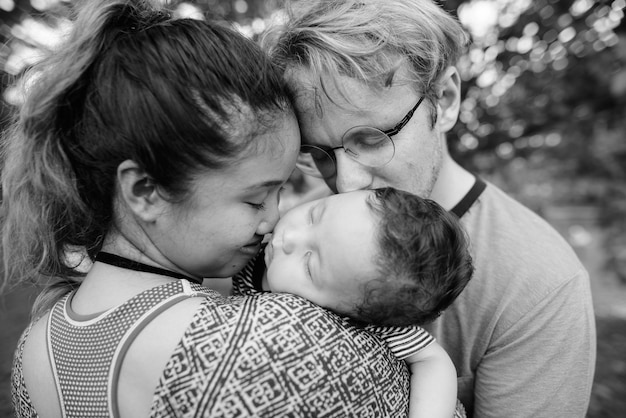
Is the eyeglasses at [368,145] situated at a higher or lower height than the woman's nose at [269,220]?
higher

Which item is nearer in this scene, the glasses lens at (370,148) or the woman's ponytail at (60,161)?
the woman's ponytail at (60,161)

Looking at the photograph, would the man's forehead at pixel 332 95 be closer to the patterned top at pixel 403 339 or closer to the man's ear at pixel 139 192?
the man's ear at pixel 139 192

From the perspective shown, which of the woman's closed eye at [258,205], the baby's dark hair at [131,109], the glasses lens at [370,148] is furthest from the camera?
the glasses lens at [370,148]

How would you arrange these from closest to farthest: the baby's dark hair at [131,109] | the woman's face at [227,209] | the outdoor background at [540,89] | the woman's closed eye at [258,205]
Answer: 1. the baby's dark hair at [131,109]
2. the woman's face at [227,209]
3. the woman's closed eye at [258,205]
4. the outdoor background at [540,89]

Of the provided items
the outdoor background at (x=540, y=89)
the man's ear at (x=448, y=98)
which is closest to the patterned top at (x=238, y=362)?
the man's ear at (x=448, y=98)

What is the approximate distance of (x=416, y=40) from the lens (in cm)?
217

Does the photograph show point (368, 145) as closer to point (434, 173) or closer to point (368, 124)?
point (368, 124)

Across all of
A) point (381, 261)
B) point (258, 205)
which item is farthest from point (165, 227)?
point (381, 261)

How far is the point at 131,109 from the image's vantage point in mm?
1556

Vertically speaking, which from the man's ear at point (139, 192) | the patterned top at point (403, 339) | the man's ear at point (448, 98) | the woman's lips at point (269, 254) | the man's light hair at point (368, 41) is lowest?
the patterned top at point (403, 339)

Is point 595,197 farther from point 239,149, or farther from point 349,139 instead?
point 239,149

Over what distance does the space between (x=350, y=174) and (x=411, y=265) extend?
2.01 ft

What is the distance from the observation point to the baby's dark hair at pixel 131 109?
5.14 ft

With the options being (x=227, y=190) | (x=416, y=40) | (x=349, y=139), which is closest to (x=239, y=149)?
(x=227, y=190)
